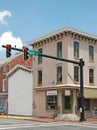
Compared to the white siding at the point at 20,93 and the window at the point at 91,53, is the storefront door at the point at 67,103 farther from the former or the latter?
the white siding at the point at 20,93

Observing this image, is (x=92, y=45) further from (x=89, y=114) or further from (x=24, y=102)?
(x=24, y=102)

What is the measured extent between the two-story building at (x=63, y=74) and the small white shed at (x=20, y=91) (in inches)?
60.3

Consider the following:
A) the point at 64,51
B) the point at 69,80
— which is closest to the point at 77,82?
the point at 69,80

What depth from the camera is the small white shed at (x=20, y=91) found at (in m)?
44.9

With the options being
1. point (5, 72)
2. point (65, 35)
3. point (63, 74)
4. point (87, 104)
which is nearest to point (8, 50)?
point (63, 74)

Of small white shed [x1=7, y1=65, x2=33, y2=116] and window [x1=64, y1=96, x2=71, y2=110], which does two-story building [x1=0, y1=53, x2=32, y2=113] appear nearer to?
small white shed [x1=7, y1=65, x2=33, y2=116]

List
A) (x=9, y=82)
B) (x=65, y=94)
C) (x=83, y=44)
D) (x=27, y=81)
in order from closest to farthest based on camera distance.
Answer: (x=65, y=94), (x=83, y=44), (x=27, y=81), (x=9, y=82)

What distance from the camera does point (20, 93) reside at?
46.9 m

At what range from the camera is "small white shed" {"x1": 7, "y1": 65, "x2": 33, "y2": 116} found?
44.9m

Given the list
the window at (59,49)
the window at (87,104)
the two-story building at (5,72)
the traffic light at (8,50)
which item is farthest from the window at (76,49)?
the two-story building at (5,72)

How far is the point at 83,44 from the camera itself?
4106cm

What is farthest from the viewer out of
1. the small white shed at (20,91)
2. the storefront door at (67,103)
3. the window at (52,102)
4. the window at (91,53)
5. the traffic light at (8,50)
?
the small white shed at (20,91)

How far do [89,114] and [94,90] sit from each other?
297cm

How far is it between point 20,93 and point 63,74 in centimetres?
1021
